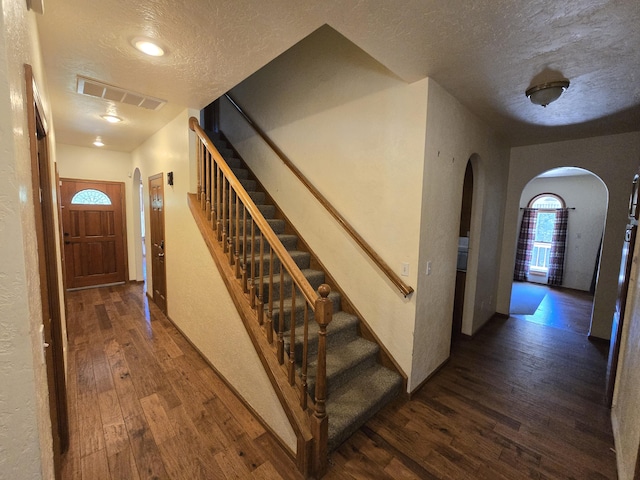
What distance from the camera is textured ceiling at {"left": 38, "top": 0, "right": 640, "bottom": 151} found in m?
1.35

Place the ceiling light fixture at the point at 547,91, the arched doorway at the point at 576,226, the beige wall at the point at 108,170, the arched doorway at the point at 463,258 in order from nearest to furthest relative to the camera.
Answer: the ceiling light fixture at the point at 547,91 → the arched doorway at the point at 463,258 → the beige wall at the point at 108,170 → the arched doorway at the point at 576,226

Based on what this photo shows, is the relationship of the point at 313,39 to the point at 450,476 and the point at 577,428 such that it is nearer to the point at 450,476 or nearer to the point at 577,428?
the point at 450,476

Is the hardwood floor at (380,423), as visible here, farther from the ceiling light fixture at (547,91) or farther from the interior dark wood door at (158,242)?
the ceiling light fixture at (547,91)

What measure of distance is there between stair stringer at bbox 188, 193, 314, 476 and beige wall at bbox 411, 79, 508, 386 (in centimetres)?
107

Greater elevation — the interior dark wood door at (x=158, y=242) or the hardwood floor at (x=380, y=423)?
the interior dark wood door at (x=158, y=242)

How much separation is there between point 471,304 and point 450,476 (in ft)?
6.97

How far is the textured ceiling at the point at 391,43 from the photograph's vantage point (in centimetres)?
135

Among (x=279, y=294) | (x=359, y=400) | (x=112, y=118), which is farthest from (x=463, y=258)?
(x=112, y=118)

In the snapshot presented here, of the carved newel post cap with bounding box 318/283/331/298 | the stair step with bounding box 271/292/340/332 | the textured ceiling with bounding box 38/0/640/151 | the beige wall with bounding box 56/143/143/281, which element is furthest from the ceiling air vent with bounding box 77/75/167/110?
the beige wall with bounding box 56/143/143/281

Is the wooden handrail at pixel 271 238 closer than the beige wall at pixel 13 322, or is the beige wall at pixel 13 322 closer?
the beige wall at pixel 13 322

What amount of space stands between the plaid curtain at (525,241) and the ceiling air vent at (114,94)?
790cm

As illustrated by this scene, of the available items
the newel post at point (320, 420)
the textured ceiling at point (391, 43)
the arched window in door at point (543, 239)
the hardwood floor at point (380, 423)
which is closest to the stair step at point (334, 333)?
the newel post at point (320, 420)

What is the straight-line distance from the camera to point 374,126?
7.55 ft

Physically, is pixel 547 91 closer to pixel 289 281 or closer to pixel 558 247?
pixel 289 281
